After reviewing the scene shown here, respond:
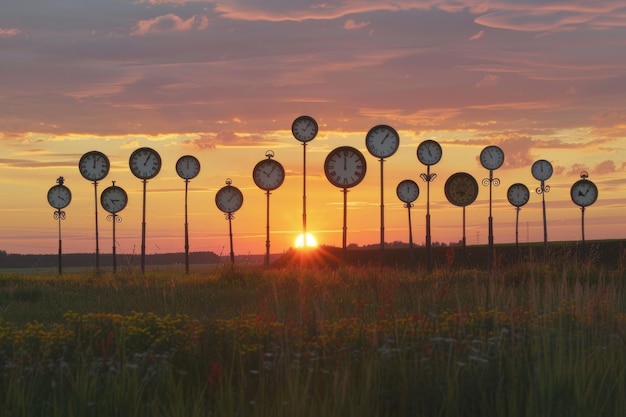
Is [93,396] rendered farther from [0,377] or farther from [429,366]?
[429,366]

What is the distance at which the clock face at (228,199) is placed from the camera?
4556 cm

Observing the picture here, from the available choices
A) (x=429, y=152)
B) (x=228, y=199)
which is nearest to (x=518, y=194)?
(x=429, y=152)

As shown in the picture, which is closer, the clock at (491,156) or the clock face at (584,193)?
the clock at (491,156)

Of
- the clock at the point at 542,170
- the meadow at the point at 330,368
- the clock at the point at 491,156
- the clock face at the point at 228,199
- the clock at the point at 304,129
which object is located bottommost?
the meadow at the point at 330,368

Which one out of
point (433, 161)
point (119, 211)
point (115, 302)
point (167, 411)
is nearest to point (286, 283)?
point (115, 302)

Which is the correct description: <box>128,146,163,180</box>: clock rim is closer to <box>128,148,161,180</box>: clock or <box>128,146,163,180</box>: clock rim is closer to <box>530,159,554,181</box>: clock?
<box>128,148,161,180</box>: clock

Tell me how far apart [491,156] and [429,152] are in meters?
4.12

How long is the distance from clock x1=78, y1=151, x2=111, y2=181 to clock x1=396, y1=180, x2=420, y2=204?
15.6 metres

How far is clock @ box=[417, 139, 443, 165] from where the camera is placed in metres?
43.4

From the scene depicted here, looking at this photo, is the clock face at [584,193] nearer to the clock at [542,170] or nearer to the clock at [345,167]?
the clock at [542,170]

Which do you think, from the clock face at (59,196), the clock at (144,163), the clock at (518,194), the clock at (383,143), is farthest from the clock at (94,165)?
the clock at (518,194)

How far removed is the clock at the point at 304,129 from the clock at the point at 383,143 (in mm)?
2511

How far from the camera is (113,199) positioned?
154 ft

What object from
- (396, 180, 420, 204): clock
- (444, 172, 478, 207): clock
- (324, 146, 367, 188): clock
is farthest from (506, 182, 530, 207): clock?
(324, 146, 367, 188): clock
